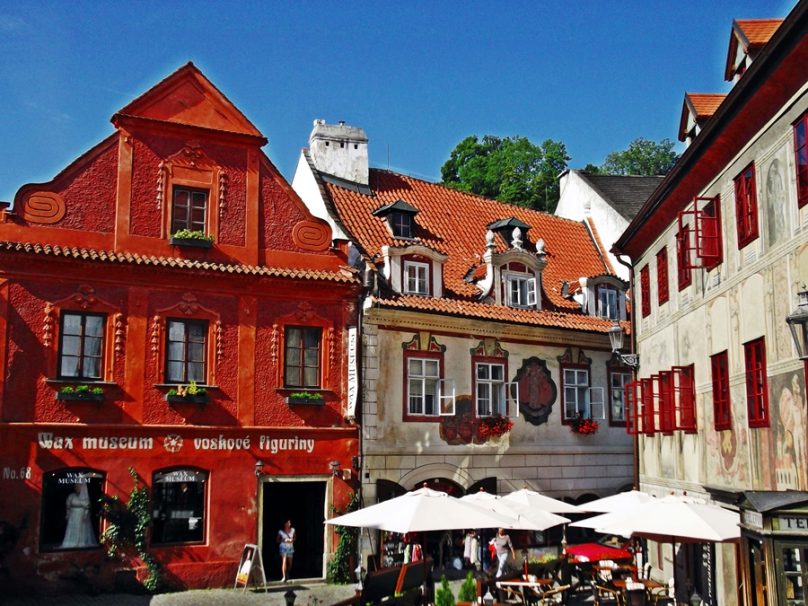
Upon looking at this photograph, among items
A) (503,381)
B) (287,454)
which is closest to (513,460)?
(503,381)

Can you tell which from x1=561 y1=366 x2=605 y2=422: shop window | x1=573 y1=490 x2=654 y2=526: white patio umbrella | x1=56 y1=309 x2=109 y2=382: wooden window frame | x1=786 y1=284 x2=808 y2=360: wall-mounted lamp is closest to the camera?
x1=786 y1=284 x2=808 y2=360: wall-mounted lamp

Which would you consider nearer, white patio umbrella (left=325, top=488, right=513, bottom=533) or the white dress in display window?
white patio umbrella (left=325, top=488, right=513, bottom=533)

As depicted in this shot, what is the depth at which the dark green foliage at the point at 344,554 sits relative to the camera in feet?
71.9

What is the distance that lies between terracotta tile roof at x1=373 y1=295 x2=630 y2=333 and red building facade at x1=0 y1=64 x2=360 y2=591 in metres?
1.57

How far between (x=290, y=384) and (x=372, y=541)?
430 cm

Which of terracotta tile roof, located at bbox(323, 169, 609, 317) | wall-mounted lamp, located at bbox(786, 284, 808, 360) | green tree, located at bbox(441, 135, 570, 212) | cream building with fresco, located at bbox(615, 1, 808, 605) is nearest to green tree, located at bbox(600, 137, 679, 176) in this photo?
green tree, located at bbox(441, 135, 570, 212)

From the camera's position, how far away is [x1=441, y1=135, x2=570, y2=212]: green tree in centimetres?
4634

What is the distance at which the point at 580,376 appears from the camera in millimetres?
27578

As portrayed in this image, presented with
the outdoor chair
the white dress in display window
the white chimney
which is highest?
the white chimney

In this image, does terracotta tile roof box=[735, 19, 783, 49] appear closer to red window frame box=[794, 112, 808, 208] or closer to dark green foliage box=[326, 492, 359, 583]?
red window frame box=[794, 112, 808, 208]

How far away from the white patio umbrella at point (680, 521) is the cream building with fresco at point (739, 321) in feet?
1.92

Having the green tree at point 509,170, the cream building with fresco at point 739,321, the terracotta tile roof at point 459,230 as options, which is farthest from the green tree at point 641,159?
the cream building with fresco at point 739,321

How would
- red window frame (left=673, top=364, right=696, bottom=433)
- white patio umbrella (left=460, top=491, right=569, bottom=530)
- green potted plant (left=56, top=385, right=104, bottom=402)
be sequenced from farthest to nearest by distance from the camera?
1. green potted plant (left=56, top=385, right=104, bottom=402)
2. red window frame (left=673, top=364, right=696, bottom=433)
3. white patio umbrella (left=460, top=491, right=569, bottom=530)

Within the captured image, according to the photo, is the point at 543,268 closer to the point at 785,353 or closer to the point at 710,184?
the point at 710,184
